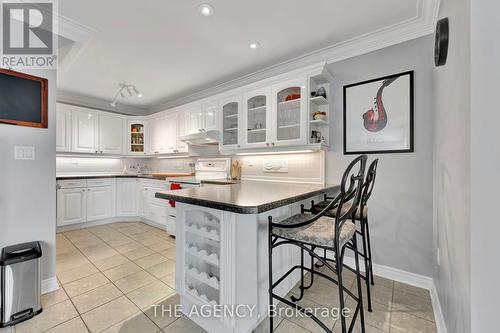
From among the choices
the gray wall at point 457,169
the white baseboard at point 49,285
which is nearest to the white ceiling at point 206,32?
the gray wall at point 457,169

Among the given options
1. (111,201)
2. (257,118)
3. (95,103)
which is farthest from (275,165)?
(95,103)

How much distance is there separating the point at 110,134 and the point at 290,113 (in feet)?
12.8

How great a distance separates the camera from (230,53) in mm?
2652

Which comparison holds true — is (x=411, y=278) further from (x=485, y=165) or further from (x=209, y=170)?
(x=209, y=170)

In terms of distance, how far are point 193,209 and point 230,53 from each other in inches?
81.2

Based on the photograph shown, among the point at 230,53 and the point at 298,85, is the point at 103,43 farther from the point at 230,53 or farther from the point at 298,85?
the point at 298,85

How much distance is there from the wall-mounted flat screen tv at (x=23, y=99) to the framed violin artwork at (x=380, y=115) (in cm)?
296

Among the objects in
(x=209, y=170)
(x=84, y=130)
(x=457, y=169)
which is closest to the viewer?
(x=457, y=169)

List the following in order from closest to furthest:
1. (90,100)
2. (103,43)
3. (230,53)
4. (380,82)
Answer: (380,82), (103,43), (230,53), (90,100)

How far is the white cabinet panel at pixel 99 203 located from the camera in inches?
155

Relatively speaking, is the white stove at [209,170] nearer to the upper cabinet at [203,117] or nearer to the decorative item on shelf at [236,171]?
the decorative item on shelf at [236,171]

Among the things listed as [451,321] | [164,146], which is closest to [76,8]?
[164,146]

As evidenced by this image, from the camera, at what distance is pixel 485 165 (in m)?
0.65

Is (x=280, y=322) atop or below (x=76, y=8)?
below
